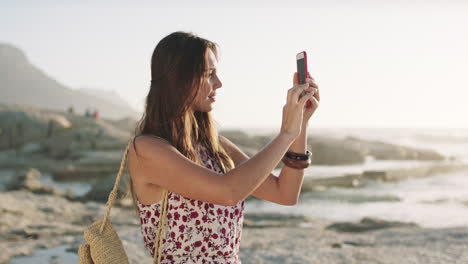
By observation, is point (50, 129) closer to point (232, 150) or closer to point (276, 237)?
point (276, 237)

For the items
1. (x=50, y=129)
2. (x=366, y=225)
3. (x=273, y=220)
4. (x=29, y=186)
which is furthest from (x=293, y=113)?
(x=50, y=129)

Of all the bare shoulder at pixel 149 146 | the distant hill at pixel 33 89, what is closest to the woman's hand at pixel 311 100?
the bare shoulder at pixel 149 146

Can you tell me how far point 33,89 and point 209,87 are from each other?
561ft

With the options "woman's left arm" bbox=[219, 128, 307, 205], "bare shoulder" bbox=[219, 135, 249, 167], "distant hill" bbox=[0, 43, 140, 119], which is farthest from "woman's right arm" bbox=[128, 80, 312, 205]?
"distant hill" bbox=[0, 43, 140, 119]

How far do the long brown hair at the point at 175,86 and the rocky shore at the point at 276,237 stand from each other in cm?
445

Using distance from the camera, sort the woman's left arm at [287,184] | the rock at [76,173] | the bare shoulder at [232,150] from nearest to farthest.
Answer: the woman's left arm at [287,184] < the bare shoulder at [232,150] < the rock at [76,173]

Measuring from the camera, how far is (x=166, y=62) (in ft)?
6.33

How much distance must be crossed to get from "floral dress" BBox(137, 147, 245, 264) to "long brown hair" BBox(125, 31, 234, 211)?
0.21 meters

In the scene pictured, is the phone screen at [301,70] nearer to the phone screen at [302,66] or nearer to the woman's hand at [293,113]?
the phone screen at [302,66]

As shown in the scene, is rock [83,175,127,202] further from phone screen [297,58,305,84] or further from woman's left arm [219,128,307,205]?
phone screen [297,58,305,84]

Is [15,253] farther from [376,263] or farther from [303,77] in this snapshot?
[303,77]

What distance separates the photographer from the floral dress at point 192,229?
1915mm

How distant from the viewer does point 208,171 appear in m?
1.78

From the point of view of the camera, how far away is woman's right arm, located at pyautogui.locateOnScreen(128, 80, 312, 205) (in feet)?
5.75
